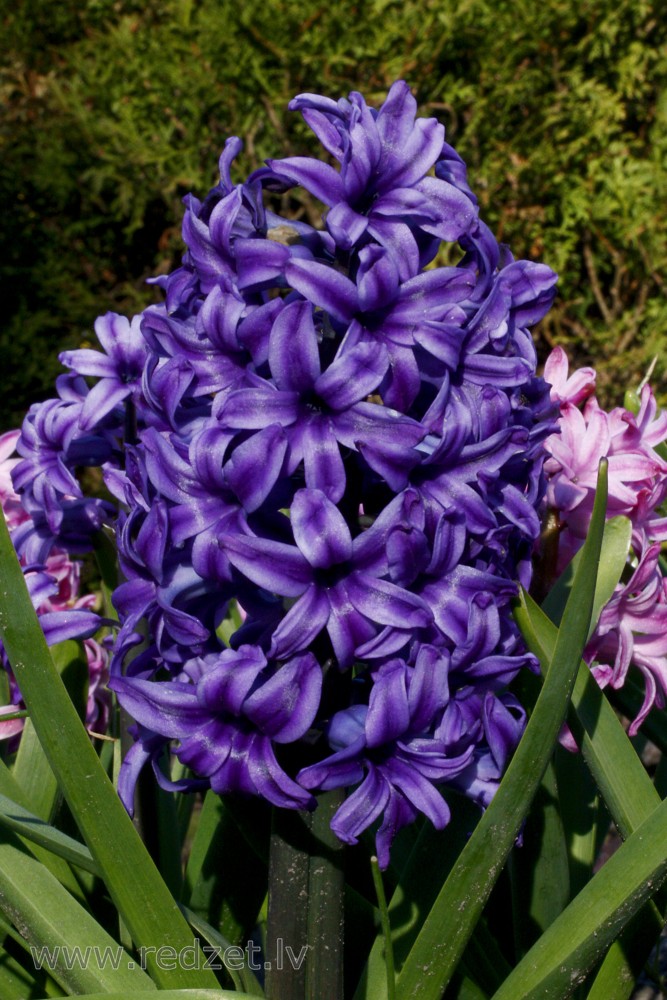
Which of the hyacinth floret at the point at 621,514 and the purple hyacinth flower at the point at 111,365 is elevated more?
the purple hyacinth flower at the point at 111,365

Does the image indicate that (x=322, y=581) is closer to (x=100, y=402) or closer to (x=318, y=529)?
(x=318, y=529)

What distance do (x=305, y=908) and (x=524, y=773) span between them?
0.86ft

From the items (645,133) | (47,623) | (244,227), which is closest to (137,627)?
(47,623)

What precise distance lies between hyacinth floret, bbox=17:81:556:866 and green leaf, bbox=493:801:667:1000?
13 cm

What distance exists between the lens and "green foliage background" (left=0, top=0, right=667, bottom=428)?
3.24 meters

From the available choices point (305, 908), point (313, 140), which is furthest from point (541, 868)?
point (313, 140)

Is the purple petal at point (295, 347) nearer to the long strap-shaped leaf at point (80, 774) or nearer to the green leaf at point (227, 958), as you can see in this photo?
the long strap-shaped leaf at point (80, 774)

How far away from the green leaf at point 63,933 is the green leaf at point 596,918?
14.7 inches

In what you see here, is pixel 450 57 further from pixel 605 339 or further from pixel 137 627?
pixel 137 627

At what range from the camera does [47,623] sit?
1124 millimetres

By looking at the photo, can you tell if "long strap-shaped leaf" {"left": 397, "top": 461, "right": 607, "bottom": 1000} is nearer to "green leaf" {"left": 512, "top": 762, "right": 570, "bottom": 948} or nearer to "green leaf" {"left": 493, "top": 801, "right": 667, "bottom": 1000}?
"green leaf" {"left": 493, "top": 801, "right": 667, "bottom": 1000}

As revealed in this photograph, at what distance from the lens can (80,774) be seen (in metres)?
0.92

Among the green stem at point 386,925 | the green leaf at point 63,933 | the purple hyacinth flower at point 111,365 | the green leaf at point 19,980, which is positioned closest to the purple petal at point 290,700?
the green stem at point 386,925

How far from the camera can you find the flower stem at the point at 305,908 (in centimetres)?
97
